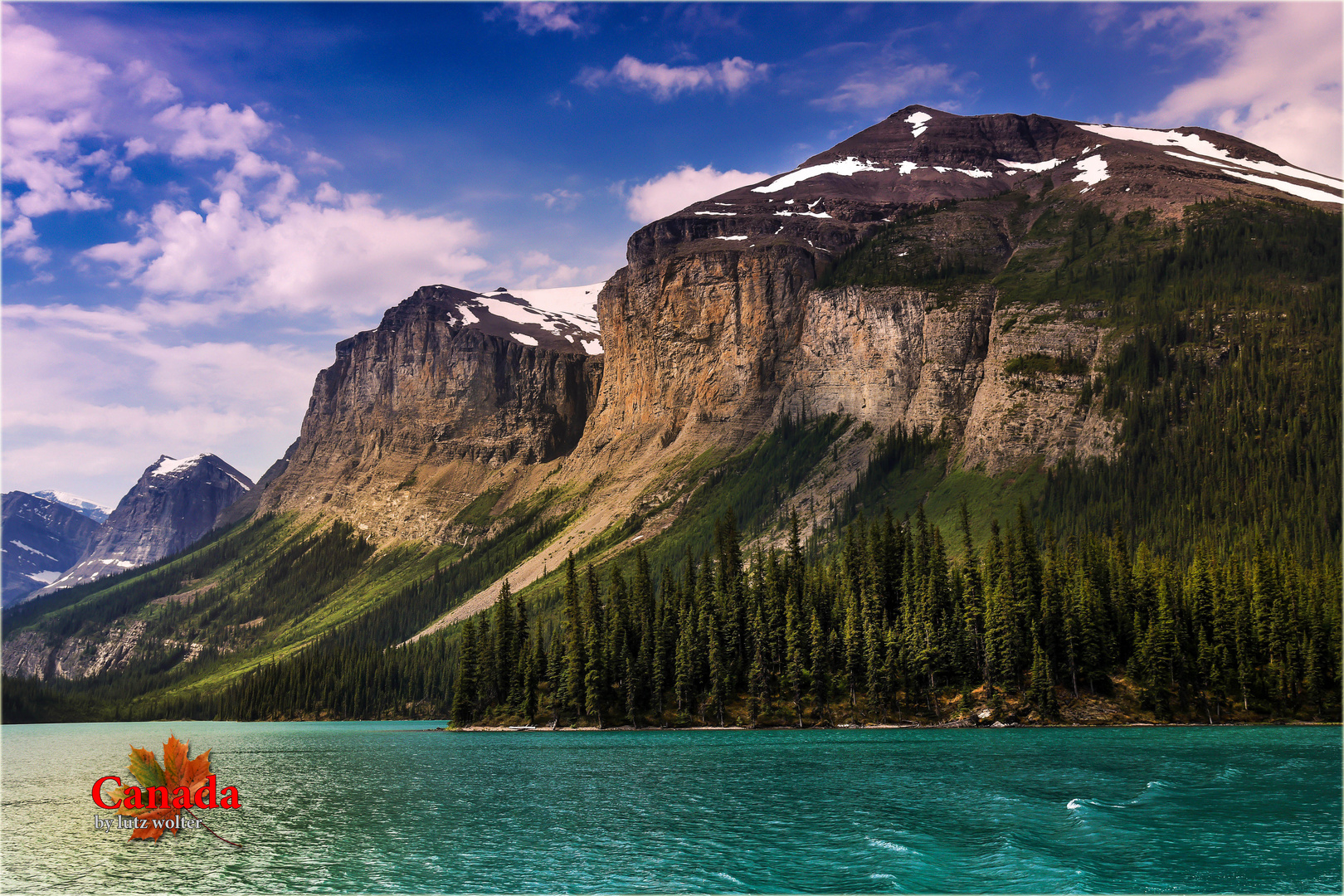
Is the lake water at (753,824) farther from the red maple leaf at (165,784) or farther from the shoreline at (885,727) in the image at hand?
the shoreline at (885,727)

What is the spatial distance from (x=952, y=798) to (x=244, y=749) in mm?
95321

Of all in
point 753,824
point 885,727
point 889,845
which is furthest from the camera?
point 885,727

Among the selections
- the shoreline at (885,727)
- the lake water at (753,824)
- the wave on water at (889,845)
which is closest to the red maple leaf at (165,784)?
the lake water at (753,824)

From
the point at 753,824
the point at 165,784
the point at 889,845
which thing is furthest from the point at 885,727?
the point at 165,784

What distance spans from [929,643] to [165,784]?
95.0 metres

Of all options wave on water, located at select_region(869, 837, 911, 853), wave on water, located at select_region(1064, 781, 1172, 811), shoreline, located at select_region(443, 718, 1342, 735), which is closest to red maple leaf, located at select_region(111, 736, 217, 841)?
wave on water, located at select_region(869, 837, 911, 853)

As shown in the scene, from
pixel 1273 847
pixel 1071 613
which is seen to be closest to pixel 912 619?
pixel 1071 613

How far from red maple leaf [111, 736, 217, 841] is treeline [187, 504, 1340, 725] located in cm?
8520

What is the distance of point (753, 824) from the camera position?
49156 millimetres

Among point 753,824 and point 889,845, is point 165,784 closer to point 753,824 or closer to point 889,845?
point 753,824

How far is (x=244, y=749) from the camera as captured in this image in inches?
4656

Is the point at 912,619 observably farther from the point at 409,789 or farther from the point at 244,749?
the point at 244,749

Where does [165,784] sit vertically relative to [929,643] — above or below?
below

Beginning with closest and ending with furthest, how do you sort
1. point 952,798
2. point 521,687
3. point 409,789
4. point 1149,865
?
point 1149,865 < point 952,798 < point 409,789 < point 521,687
